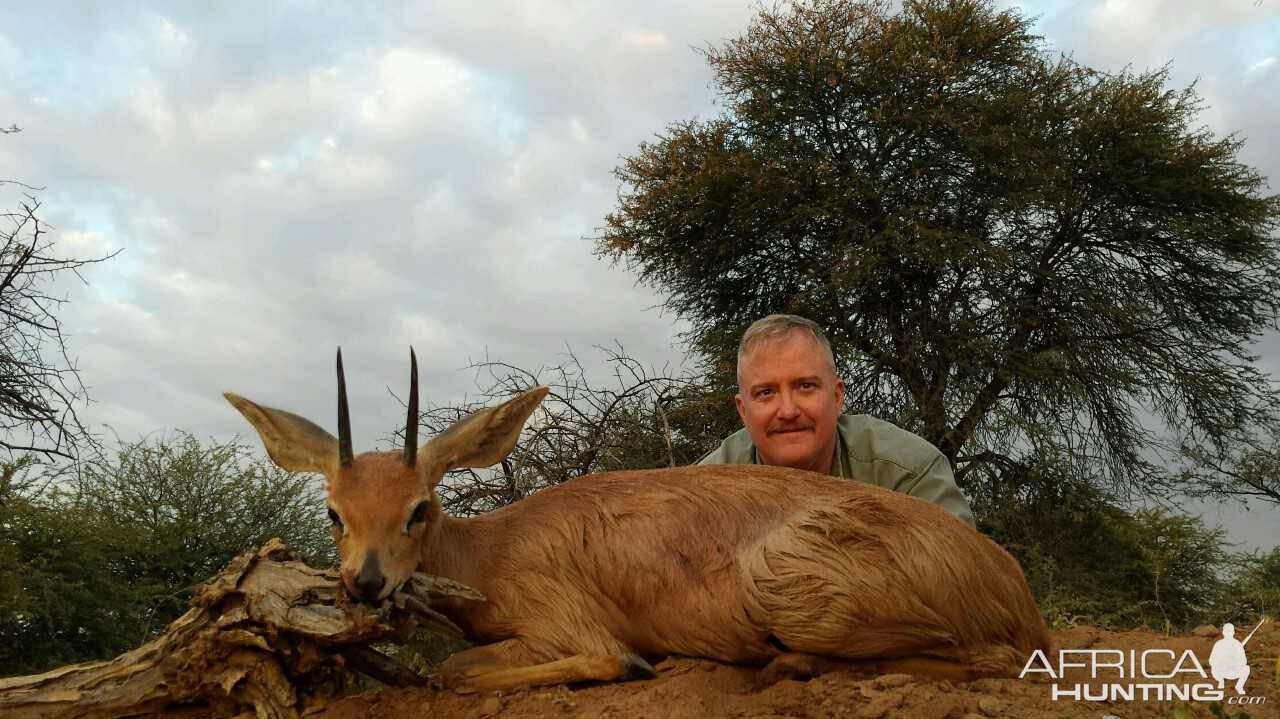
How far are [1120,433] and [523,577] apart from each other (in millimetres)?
19352

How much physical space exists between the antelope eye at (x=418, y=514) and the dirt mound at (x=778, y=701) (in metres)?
0.76

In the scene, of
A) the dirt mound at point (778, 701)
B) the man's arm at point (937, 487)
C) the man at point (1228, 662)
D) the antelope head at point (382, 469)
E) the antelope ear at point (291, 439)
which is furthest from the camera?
the man's arm at point (937, 487)

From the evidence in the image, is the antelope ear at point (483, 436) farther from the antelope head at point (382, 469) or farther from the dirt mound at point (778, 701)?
the dirt mound at point (778, 701)

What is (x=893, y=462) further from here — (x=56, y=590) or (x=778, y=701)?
(x=56, y=590)

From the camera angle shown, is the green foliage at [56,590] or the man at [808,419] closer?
the man at [808,419]

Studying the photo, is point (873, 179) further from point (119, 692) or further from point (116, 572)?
point (119, 692)

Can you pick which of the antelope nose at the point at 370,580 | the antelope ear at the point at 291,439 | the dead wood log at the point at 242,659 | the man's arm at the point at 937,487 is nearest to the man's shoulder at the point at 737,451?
the man's arm at the point at 937,487

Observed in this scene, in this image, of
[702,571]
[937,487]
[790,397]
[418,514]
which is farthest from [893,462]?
[418,514]

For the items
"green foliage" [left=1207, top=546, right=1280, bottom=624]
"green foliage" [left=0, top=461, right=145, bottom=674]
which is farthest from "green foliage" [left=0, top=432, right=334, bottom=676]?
"green foliage" [left=1207, top=546, right=1280, bottom=624]

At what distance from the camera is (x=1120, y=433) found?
830 inches

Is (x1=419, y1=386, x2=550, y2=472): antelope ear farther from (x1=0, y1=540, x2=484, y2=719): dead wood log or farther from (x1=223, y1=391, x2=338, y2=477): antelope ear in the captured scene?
(x1=0, y1=540, x2=484, y2=719): dead wood log

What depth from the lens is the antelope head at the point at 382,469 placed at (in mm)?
4359

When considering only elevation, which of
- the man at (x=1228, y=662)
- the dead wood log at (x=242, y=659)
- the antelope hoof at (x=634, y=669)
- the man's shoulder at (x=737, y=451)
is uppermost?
the man's shoulder at (x=737, y=451)

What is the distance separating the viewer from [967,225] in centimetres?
2077
